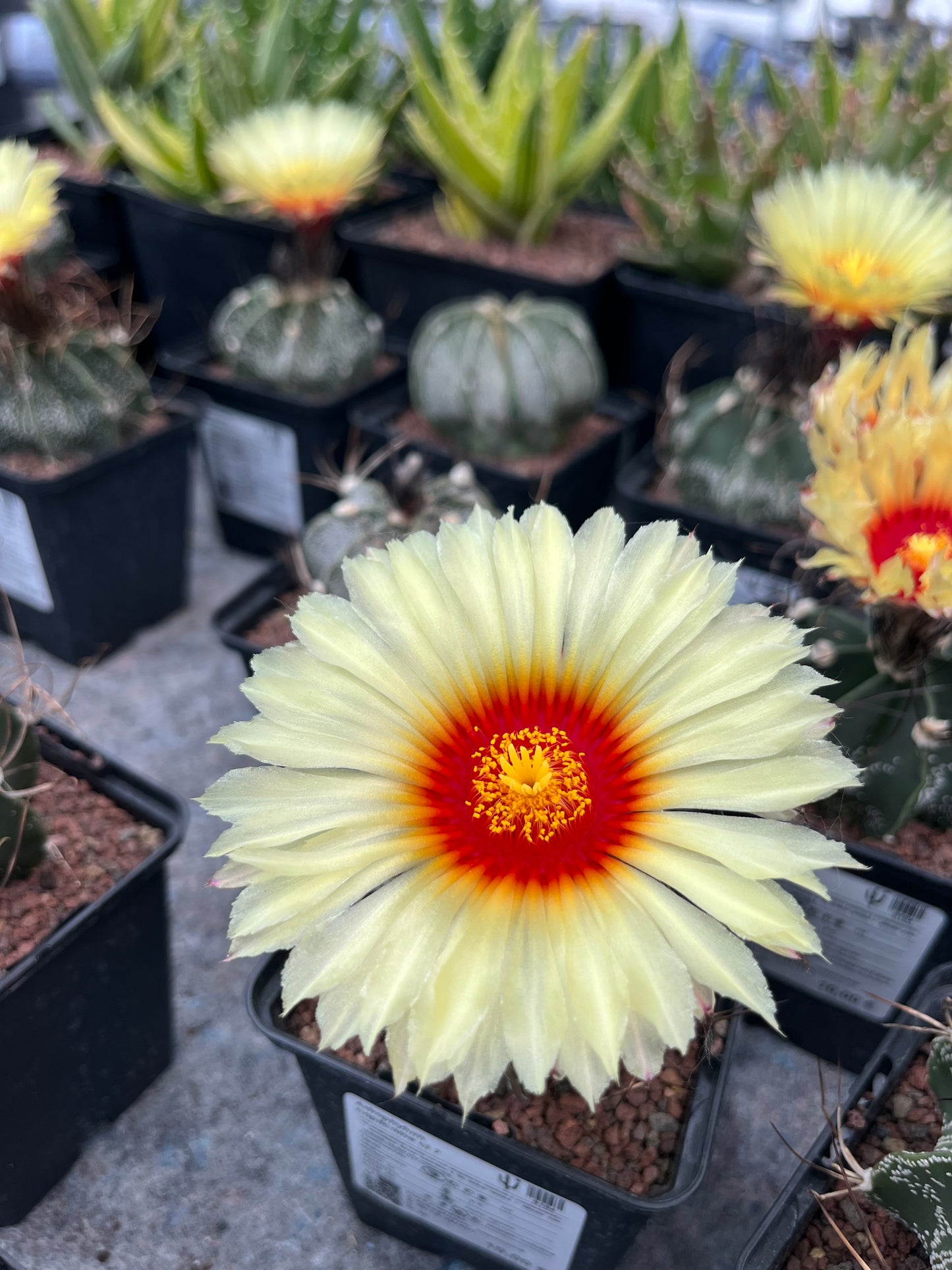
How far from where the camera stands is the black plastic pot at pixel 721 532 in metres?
0.91

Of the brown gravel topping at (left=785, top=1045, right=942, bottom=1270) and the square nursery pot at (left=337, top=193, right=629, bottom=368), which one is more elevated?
the square nursery pot at (left=337, top=193, right=629, bottom=368)

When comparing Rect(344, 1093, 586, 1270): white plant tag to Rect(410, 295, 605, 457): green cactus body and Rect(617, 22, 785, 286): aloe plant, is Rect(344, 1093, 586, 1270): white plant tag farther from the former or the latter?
Rect(617, 22, 785, 286): aloe plant

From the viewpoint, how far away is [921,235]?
2.35 feet

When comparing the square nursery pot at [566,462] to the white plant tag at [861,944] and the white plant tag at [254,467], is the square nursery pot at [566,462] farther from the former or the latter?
the white plant tag at [861,944]

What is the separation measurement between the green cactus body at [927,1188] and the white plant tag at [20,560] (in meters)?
0.89

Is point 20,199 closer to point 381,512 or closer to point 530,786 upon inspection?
point 381,512

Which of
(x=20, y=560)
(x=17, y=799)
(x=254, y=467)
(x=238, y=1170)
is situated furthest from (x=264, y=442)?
(x=238, y=1170)

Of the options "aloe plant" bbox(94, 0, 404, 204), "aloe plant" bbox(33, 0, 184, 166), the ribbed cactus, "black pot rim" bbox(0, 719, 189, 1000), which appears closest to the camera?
"black pot rim" bbox(0, 719, 189, 1000)

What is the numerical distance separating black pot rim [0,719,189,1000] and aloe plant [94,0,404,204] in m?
0.84

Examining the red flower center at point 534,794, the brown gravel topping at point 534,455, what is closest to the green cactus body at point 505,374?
the brown gravel topping at point 534,455

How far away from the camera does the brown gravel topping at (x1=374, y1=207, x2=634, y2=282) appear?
4.04 feet

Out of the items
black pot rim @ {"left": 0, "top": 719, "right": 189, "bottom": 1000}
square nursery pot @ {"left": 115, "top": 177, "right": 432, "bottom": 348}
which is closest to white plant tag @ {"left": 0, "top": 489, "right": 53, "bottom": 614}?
black pot rim @ {"left": 0, "top": 719, "right": 189, "bottom": 1000}

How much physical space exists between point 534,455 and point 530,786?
681 mm

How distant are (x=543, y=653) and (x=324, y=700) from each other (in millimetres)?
105
